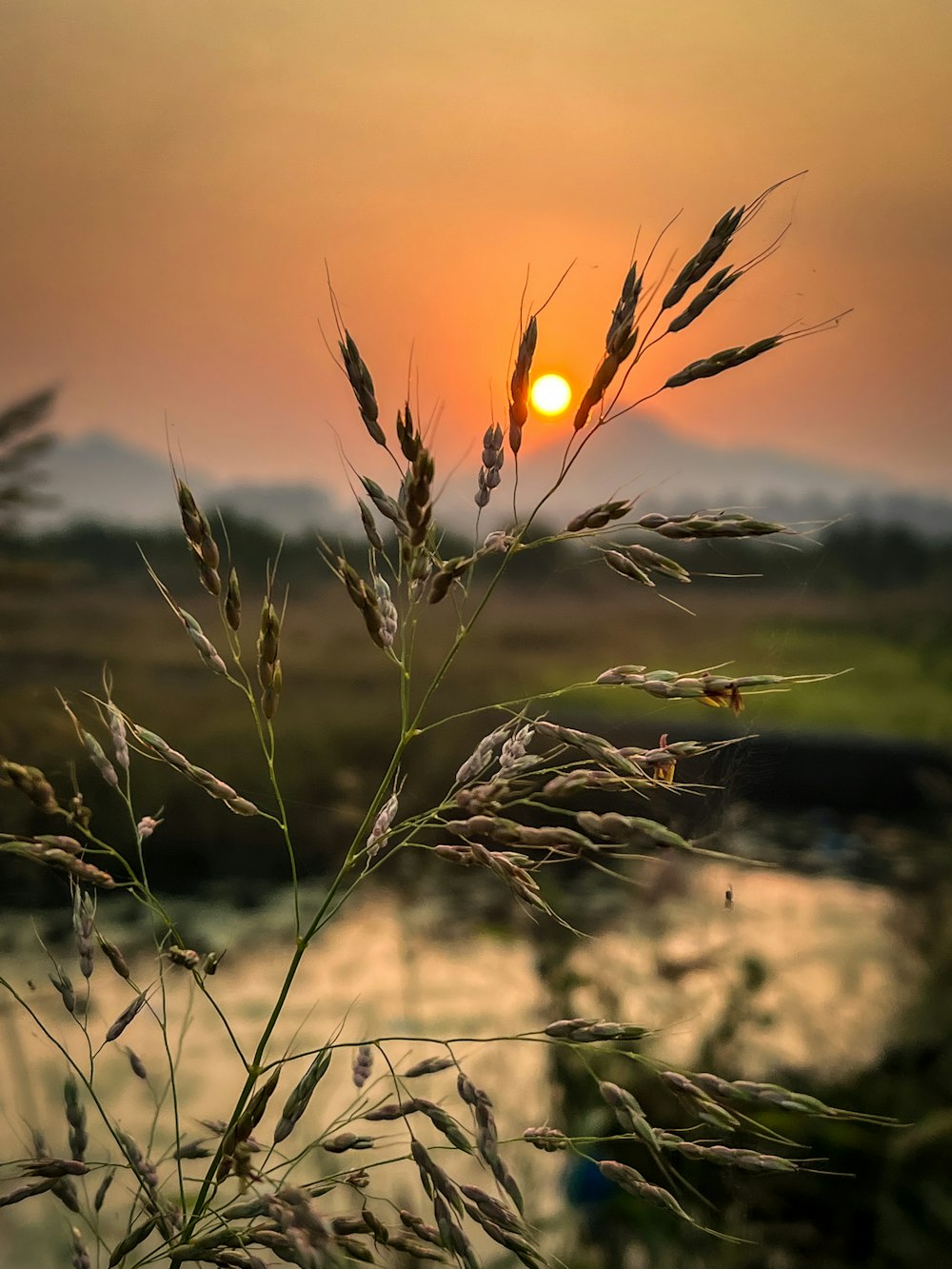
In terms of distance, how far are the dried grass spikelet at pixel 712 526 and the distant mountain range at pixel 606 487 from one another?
0.31 meters

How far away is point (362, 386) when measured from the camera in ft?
1.26

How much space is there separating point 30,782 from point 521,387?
0.72ft

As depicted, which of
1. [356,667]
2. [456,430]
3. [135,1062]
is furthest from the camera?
[356,667]

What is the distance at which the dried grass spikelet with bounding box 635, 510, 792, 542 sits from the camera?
350 mm

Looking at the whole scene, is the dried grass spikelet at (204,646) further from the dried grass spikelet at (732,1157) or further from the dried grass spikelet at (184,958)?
the dried grass spikelet at (732,1157)

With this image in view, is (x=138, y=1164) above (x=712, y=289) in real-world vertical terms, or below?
below

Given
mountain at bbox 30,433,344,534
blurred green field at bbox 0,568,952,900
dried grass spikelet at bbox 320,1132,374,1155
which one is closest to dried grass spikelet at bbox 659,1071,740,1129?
dried grass spikelet at bbox 320,1132,374,1155

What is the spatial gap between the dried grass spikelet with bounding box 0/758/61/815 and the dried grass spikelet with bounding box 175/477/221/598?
0.09 metres

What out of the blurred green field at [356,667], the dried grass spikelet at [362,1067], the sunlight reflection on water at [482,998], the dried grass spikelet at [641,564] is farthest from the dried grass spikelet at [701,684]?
the blurred green field at [356,667]

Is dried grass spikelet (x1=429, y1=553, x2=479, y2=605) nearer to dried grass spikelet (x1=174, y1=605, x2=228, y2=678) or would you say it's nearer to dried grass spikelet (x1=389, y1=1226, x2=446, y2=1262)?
dried grass spikelet (x1=174, y1=605, x2=228, y2=678)

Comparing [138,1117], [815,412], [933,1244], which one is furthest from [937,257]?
[138,1117]

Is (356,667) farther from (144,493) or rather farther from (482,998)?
(482,998)

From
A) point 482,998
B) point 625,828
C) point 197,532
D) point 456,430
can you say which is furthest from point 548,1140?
→ point 482,998

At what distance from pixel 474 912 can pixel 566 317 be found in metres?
1.54
